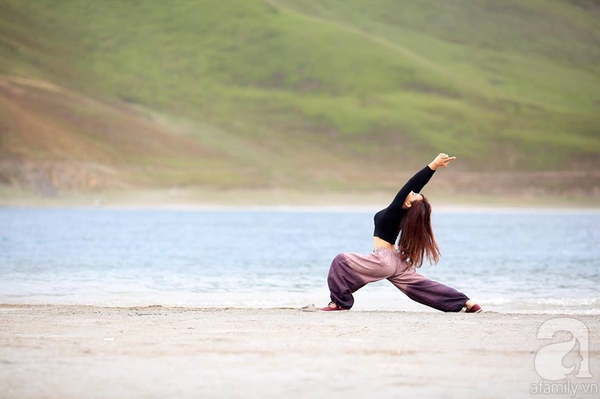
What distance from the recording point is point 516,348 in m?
8.37

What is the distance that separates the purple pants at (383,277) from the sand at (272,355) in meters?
0.30

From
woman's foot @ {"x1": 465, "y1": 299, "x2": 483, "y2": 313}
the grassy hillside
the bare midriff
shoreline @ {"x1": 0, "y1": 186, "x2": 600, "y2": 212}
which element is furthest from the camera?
the grassy hillside

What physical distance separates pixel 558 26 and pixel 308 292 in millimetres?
190690

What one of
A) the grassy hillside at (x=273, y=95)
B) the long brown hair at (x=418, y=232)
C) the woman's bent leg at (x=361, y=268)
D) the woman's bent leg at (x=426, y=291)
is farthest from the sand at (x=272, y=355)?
the grassy hillside at (x=273, y=95)

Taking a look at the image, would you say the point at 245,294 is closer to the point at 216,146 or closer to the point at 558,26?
the point at 216,146

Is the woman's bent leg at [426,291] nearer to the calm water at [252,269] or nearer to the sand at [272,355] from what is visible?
the sand at [272,355]

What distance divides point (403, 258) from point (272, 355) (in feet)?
11.3

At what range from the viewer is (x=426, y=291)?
1109 cm

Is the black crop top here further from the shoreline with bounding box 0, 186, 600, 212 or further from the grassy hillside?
the grassy hillside

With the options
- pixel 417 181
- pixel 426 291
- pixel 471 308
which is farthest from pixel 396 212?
pixel 471 308

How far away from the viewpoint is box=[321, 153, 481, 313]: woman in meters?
10.9

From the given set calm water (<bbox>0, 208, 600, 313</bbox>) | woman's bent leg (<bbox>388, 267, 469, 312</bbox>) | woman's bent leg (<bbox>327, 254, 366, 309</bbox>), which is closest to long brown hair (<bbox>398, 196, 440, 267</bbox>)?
woman's bent leg (<bbox>388, 267, 469, 312</bbox>)

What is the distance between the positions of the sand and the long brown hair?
748 millimetres

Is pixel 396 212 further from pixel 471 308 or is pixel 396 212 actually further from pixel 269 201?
pixel 269 201
